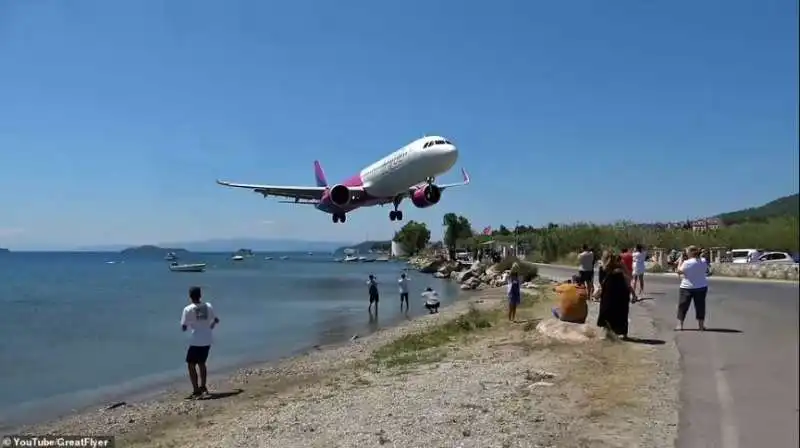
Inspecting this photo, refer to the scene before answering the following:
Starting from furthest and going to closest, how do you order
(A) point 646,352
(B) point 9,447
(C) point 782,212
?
(A) point 646,352
(B) point 9,447
(C) point 782,212

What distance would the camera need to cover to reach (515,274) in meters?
21.3

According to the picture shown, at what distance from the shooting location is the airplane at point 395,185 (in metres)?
33.8

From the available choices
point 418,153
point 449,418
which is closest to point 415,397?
point 449,418

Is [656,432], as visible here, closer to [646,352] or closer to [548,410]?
[548,410]

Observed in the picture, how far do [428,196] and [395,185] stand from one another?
2455 mm

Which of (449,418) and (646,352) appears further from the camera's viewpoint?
(646,352)

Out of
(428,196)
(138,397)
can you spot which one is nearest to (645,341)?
(138,397)

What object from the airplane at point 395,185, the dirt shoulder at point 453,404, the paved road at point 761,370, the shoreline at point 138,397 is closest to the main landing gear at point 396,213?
the airplane at point 395,185

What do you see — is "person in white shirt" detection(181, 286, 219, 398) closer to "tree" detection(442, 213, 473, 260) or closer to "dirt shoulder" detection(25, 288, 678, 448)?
"dirt shoulder" detection(25, 288, 678, 448)

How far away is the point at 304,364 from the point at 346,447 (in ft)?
45.9

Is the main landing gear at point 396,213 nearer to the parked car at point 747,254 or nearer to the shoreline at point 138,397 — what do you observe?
the shoreline at point 138,397

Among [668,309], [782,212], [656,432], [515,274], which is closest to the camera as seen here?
[782,212]

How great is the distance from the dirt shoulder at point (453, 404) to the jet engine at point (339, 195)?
1988 cm

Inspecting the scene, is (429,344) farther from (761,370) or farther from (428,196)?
(761,370)
